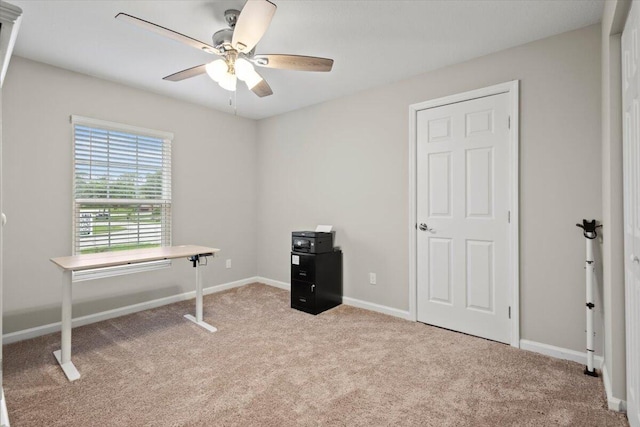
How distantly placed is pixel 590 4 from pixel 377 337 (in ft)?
9.46

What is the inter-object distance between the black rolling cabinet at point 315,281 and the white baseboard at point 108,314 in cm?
128

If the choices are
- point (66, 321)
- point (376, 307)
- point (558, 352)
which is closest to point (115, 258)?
point (66, 321)

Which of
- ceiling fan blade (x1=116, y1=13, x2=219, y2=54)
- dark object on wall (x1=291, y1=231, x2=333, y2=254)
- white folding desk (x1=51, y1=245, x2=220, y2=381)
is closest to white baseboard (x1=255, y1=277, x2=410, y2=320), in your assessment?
dark object on wall (x1=291, y1=231, x2=333, y2=254)

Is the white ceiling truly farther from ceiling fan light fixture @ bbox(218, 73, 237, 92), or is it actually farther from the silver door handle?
the silver door handle

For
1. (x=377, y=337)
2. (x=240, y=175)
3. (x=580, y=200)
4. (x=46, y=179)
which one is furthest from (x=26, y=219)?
(x=580, y=200)

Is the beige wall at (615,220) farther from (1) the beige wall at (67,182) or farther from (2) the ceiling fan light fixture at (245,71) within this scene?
(1) the beige wall at (67,182)

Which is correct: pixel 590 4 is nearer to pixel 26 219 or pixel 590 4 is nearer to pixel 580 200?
pixel 580 200

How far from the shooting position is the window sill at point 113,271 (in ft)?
10.6

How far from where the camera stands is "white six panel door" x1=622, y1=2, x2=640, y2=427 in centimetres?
155

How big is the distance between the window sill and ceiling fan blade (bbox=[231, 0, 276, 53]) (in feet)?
8.51

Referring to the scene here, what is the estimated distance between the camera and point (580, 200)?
244 centimetres

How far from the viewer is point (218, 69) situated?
7.15 feet

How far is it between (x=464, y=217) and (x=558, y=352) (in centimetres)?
124

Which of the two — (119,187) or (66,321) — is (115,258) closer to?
(66,321)
